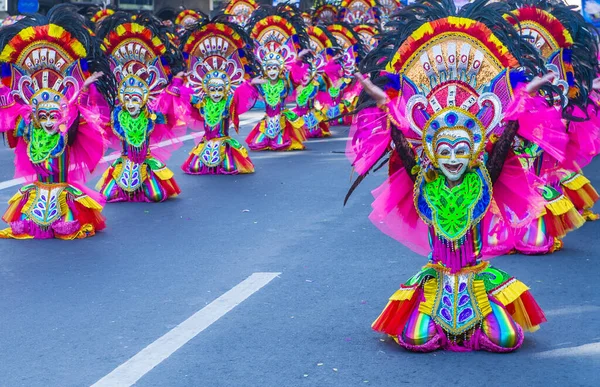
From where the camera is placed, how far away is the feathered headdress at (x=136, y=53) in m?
10.8

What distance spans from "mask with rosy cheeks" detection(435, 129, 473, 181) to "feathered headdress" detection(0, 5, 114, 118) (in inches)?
165

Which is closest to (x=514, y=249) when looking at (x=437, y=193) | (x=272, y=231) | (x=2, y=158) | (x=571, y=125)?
(x=571, y=125)

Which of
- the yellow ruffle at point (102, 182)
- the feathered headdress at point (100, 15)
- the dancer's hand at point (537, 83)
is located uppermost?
the dancer's hand at point (537, 83)

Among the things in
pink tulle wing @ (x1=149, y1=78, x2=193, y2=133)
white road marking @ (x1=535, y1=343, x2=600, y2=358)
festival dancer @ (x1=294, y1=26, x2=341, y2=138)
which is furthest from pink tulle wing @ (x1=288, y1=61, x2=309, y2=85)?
white road marking @ (x1=535, y1=343, x2=600, y2=358)

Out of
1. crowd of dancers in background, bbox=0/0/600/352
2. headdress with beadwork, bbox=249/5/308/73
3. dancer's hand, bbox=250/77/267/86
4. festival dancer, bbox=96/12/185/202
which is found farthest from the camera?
headdress with beadwork, bbox=249/5/308/73

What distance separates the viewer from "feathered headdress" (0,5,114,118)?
860cm

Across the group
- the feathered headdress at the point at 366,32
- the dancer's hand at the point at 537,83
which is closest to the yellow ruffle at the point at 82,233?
the dancer's hand at the point at 537,83

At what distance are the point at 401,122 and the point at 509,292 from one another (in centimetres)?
105

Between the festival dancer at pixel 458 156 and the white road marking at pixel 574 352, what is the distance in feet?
0.52

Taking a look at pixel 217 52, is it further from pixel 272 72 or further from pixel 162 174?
pixel 272 72

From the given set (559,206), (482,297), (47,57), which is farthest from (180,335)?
(47,57)

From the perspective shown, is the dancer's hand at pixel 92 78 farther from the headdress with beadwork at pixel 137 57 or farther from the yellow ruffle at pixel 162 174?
the yellow ruffle at pixel 162 174

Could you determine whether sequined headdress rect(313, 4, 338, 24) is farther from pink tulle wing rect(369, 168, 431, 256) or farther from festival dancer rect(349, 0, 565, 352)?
festival dancer rect(349, 0, 565, 352)

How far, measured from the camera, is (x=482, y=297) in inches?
213
